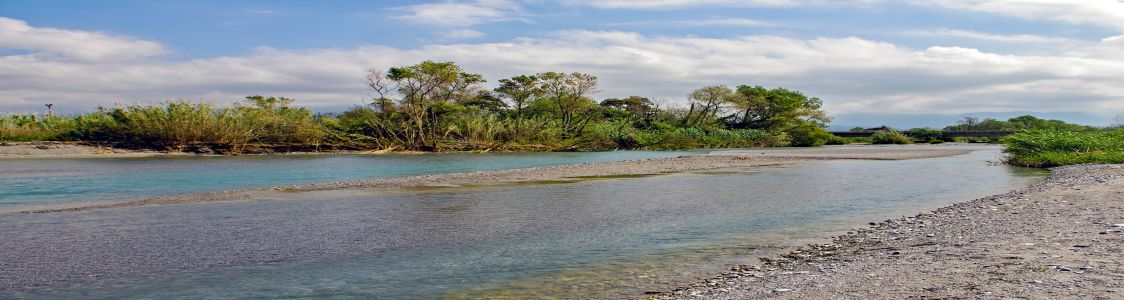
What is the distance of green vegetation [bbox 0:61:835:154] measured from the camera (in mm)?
44812

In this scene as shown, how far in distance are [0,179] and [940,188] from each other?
28351 millimetres

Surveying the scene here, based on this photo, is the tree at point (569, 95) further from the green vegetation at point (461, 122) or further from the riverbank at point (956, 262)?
the riverbank at point (956, 262)

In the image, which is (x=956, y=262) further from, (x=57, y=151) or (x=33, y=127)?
(x=33, y=127)

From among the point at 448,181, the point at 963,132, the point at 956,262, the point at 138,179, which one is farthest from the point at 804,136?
the point at 956,262

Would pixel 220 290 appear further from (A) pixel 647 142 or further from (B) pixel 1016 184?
(A) pixel 647 142

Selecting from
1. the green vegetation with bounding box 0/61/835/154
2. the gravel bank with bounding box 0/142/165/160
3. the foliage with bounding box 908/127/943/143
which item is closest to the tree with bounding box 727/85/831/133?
the green vegetation with bounding box 0/61/835/154

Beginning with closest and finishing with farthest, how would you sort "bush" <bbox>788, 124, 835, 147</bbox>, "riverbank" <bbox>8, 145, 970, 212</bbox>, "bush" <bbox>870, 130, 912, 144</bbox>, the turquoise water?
1. "riverbank" <bbox>8, 145, 970, 212</bbox>
2. the turquoise water
3. "bush" <bbox>788, 124, 835, 147</bbox>
4. "bush" <bbox>870, 130, 912, 144</bbox>

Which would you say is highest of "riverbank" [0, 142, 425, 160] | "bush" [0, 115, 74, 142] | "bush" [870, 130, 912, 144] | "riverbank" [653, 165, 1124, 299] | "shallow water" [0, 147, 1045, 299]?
"bush" [0, 115, 74, 142]

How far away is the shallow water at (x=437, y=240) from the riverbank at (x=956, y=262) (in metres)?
0.85

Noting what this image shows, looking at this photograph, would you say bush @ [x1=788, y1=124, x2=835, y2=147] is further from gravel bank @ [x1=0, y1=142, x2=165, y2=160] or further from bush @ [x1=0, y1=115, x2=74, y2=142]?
bush @ [x1=0, y1=115, x2=74, y2=142]

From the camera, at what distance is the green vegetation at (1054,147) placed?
99.5 feet

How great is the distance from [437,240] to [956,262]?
22.8 ft

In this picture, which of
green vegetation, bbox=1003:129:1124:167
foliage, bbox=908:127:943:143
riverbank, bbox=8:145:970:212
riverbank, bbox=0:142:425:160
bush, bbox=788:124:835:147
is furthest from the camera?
foliage, bbox=908:127:943:143

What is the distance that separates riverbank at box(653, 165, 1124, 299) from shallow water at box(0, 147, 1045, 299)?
0.85m
